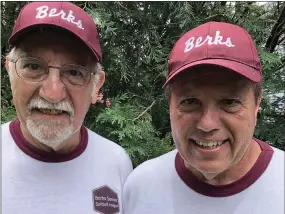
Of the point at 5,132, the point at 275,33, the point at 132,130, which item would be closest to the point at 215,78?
the point at 5,132

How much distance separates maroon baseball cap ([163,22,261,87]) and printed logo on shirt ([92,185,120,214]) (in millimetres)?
659

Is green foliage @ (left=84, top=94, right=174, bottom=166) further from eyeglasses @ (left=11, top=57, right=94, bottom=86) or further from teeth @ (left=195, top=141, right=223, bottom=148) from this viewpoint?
teeth @ (left=195, top=141, right=223, bottom=148)

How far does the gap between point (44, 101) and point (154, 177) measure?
0.54 meters

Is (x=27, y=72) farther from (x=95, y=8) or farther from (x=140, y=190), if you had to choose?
(x=95, y=8)

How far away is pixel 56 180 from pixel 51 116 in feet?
0.91

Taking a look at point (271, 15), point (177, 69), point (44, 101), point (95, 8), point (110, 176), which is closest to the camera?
point (177, 69)

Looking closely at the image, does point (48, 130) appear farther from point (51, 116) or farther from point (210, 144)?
point (210, 144)

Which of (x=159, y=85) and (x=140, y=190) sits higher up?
(x=159, y=85)

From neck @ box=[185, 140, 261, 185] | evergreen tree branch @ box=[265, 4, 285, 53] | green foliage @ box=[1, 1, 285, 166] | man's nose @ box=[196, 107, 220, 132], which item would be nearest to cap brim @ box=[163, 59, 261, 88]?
man's nose @ box=[196, 107, 220, 132]

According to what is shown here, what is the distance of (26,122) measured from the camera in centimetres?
181

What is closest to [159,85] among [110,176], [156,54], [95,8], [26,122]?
[156,54]

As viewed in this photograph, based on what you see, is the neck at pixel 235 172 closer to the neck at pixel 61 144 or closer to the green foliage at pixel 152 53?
the neck at pixel 61 144

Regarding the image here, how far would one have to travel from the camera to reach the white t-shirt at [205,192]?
1.57m

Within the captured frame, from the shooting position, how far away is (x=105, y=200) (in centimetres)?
191
